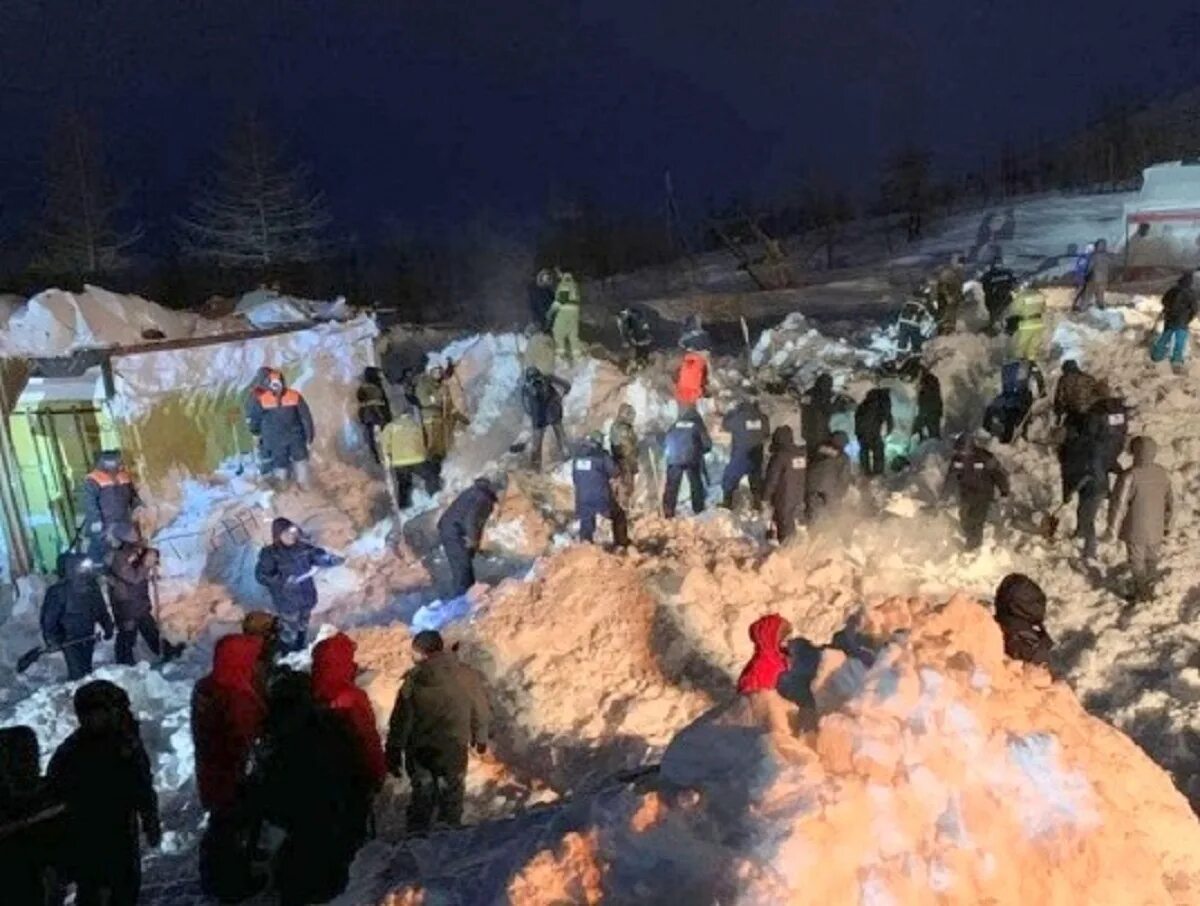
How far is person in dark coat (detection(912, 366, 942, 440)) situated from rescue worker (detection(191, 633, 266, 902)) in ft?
30.7

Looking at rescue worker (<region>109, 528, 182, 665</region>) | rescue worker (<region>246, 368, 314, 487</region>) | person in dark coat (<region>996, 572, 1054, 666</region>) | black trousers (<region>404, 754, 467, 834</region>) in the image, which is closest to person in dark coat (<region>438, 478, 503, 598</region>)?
rescue worker (<region>109, 528, 182, 665</region>)

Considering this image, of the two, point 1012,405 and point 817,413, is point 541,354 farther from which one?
point 1012,405

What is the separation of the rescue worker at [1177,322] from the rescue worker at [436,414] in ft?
28.9

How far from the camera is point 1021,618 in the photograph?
6762 mm

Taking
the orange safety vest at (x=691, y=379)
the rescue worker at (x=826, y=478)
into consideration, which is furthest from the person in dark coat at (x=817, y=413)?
the orange safety vest at (x=691, y=379)

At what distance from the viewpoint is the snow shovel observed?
10.6m

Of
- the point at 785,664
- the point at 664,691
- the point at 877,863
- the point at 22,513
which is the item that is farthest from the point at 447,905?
the point at 22,513

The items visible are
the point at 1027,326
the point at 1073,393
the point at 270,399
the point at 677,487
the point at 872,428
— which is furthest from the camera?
the point at 1027,326

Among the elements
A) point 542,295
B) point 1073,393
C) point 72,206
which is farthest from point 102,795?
point 72,206

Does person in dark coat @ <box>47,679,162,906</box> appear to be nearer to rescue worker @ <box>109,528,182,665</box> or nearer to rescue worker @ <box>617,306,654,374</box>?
rescue worker @ <box>109,528,182,665</box>

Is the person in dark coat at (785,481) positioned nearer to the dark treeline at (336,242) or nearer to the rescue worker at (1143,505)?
the rescue worker at (1143,505)

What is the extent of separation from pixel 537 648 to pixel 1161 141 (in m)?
70.2

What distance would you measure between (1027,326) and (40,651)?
11.6m

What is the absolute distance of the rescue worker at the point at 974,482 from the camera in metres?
11.1
